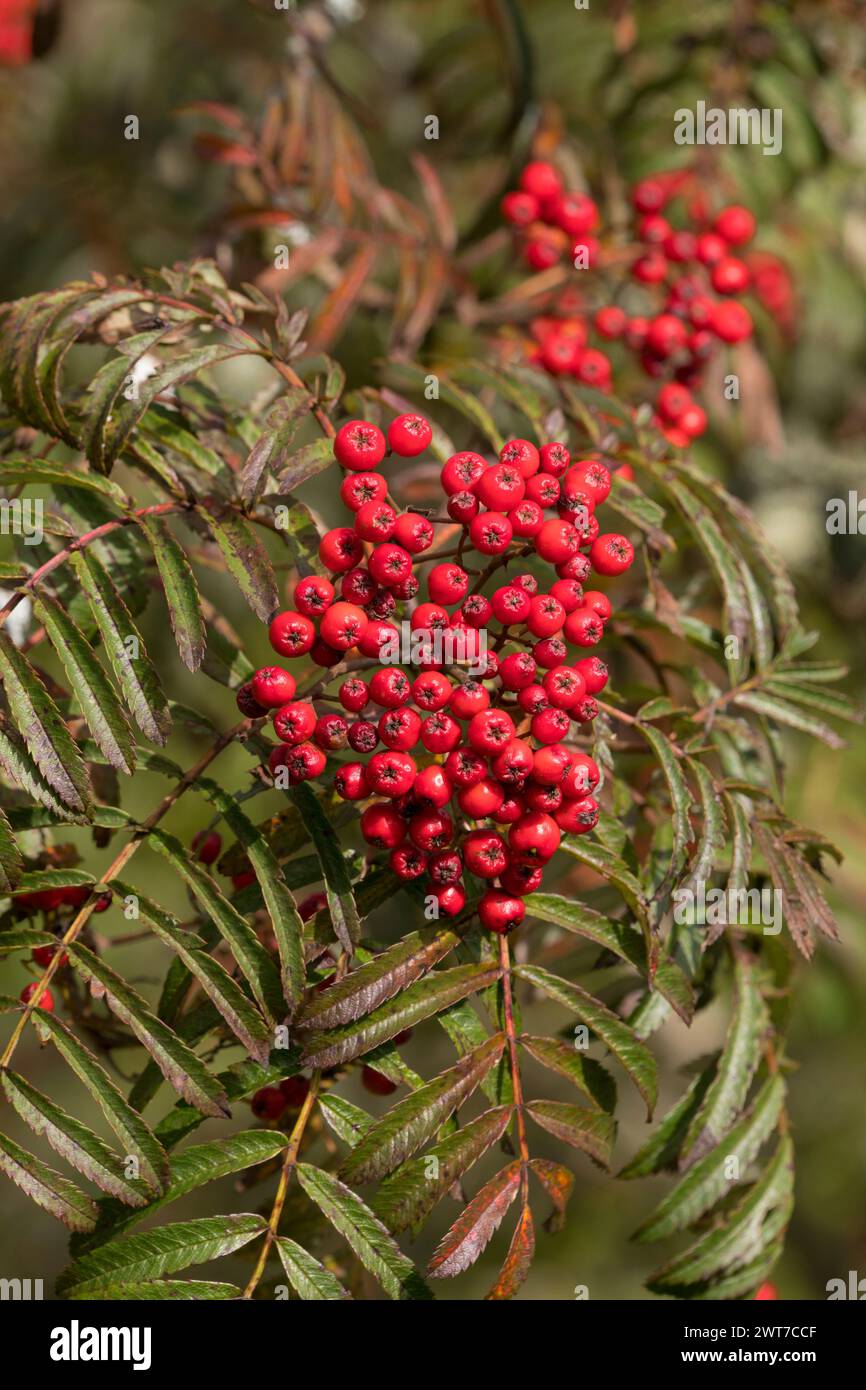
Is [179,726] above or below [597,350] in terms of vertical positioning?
below

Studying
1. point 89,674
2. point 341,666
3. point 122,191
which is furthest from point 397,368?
point 122,191

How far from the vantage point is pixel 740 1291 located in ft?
6.39

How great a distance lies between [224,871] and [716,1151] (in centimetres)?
90

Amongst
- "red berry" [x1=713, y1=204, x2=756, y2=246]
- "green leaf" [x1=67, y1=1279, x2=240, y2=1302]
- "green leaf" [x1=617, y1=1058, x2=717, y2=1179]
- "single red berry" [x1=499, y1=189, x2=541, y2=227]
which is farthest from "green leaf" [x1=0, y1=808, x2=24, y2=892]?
"red berry" [x1=713, y1=204, x2=756, y2=246]

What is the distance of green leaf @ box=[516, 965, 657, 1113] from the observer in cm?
167

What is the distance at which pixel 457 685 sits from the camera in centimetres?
160

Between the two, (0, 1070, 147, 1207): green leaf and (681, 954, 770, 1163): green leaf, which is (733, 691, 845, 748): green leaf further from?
(0, 1070, 147, 1207): green leaf

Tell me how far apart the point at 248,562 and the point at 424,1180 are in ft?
2.70

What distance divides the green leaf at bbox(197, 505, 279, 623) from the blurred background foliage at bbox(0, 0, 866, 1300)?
1.07 meters

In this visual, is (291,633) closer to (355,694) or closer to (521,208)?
(355,694)

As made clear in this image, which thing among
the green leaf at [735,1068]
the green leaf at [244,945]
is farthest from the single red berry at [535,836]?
the green leaf at [735,1068]

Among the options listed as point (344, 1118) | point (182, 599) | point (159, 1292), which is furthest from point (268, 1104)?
point (182, 599)
